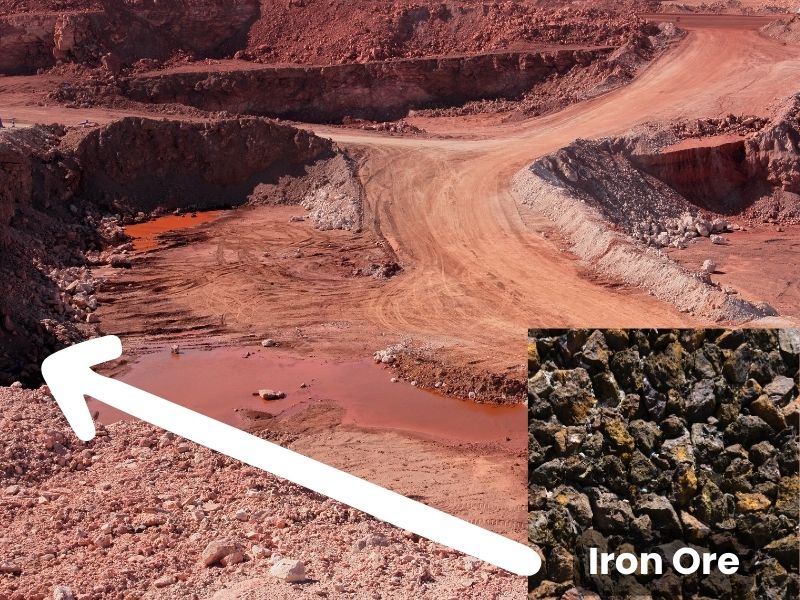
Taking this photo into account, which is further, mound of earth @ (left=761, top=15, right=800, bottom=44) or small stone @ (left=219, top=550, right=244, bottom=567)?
mound of earth @ (left=761, top=15, right=800, bottom=44)

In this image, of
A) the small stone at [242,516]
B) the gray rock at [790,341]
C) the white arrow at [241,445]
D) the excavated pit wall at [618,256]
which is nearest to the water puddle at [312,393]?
the excavated pit wall at [618,256]

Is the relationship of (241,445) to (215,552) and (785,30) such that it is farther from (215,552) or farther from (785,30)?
(785,30)

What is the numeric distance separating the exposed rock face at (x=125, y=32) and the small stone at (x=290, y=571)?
29.2 m

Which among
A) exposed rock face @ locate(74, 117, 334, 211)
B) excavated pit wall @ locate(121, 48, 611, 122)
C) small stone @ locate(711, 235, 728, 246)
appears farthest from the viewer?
excavated pit wall @ locate(121, 48, 611, 122)

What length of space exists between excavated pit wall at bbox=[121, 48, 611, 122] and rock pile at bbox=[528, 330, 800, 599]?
27.9 metres

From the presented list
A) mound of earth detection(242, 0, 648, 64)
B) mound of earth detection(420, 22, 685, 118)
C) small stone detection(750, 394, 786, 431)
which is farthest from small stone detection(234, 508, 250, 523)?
mound of earth detection(242, 0, 648, 64)

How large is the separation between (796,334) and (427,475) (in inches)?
322

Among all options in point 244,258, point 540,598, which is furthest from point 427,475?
point 244,258

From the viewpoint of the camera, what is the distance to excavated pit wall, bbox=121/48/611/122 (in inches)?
1248

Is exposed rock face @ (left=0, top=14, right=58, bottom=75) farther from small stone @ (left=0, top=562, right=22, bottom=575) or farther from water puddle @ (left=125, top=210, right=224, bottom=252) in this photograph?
small stone @ (left=0, top=562, right=22, bottom=575)

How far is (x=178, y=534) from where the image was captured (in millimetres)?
8797

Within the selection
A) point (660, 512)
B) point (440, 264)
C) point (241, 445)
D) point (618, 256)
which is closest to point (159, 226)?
point (440, 264)

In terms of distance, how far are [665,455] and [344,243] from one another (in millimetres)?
17028

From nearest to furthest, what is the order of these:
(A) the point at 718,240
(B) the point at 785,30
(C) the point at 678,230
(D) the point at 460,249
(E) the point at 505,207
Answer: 1. (D) the point at 460,249
2. (E) the point at 505,207
3. (A) the point at 718,240
4. (C) the point at 678,230
5. (B) the point at 785,30
